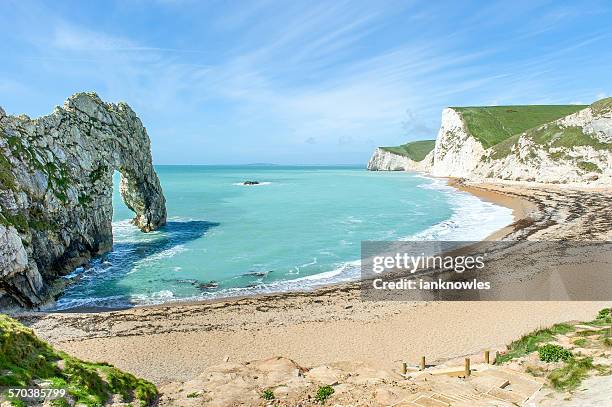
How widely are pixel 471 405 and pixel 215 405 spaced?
8186 millimetres

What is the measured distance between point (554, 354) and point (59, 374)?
693 inches

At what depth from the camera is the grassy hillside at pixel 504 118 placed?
466ft

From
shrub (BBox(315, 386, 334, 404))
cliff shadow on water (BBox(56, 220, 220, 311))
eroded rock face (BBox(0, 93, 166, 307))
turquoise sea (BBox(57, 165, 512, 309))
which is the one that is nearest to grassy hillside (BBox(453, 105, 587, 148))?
turquoise sea (BBox(57, 165, 512, 309))

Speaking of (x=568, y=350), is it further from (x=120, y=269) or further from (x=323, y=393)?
(x=120, y=269)

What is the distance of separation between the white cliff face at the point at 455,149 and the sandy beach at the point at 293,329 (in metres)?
118

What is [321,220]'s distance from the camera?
58875 mm

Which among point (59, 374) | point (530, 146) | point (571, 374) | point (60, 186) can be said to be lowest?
point (571, 374)

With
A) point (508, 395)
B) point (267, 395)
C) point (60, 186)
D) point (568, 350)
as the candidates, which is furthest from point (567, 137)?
point (267, 395)

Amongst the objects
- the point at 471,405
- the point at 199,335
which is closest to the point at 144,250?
the point at 199,335

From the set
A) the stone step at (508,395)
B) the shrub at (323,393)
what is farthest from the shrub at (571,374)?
the shrub at (323,393)

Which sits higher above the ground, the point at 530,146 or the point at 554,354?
the point at 530,146

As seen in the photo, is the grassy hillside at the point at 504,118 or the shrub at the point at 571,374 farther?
the grassy hillside at the point at 504,118

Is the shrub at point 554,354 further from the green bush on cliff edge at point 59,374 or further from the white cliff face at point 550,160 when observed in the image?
the white cliff face at point 550,160

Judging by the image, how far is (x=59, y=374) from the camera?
1284 cm
